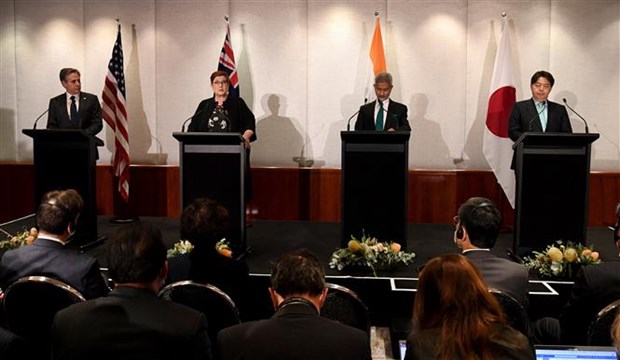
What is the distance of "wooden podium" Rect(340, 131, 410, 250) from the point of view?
489cm

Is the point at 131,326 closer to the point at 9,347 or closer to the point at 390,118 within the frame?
the point at 9,347

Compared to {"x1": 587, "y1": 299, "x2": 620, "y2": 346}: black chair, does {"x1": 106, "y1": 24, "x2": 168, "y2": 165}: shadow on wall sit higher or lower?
higher

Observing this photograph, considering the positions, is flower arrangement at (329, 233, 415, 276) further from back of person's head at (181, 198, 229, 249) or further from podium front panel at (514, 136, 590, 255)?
back of person's head at (181, 198, 229, 249)

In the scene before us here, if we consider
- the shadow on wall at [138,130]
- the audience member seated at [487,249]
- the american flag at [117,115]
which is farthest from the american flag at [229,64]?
the audience member seated at [487,249]

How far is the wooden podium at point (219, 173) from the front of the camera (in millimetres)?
4922

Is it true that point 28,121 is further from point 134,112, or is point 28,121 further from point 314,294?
point 314,294

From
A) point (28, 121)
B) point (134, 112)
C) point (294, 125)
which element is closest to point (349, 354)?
point (294, 125)

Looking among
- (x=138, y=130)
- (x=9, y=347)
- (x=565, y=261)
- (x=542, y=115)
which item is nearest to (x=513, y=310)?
(x=9, y=347)

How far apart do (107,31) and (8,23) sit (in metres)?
1.18

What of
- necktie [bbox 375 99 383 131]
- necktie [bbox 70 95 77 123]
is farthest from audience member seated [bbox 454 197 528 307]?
necktie [bbox 70 95 77 123]

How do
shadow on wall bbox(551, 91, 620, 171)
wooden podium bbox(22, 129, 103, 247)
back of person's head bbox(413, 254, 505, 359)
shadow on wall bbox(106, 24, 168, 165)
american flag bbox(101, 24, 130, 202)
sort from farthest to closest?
shadow on wall bbox(106, 24, 168, 165)
shadow on wall bbox(551, 91, 620, 171)
american flag bbox(101, 24, 130, 202)
wooden podium bbox(22, 129, 103, 247)
back of person's head bbox(413, 254, 505, 359)

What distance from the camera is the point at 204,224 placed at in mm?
2859

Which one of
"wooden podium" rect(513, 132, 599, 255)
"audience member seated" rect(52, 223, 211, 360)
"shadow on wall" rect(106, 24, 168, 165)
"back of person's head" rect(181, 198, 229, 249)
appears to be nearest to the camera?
"audience member seated" rect(52, 223, 211, 360)

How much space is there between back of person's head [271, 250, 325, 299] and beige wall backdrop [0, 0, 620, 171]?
208 inches
